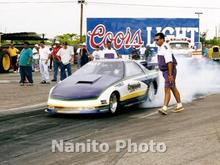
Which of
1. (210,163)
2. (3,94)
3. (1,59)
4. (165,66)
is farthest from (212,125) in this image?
(1,59)

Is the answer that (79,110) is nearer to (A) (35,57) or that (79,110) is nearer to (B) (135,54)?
(A) (35,57)

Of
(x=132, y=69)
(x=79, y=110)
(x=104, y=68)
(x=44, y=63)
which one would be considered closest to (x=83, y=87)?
(x=79, y=110)

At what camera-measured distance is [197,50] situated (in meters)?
29.6

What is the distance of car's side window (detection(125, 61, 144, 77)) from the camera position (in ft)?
38.6

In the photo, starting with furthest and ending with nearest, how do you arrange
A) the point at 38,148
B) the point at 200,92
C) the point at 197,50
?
the point at 197,50 → the point at 200,92 → the point at 38,148

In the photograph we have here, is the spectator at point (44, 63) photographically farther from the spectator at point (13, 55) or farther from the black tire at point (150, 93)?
the spectator at point (13, 55)

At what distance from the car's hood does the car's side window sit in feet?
1.69

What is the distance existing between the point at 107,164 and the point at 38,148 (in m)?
1.44

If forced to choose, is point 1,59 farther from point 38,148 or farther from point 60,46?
point 38,148

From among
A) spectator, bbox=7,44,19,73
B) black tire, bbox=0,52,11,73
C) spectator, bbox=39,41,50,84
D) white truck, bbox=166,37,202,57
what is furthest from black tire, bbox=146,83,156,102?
spectator, bbox=7,44,19,73

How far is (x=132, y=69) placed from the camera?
474 inches

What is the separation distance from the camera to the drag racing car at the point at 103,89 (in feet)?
34.3

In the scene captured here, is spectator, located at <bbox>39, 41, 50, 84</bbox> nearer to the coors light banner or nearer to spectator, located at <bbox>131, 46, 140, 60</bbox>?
spectator, located at <bbox>131, 46, 140, 60</bbox>

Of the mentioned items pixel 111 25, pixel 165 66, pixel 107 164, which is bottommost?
pixel 107 164
